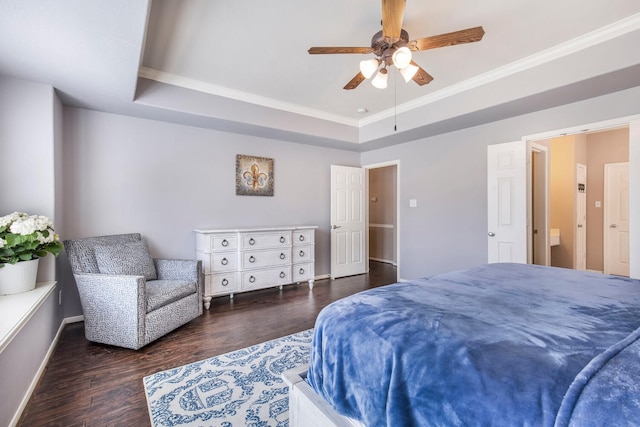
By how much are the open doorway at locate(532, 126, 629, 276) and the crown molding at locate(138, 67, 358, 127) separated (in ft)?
11.4

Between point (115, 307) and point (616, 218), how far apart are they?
7.06 m

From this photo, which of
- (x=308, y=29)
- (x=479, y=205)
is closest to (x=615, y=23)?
(x=479, y=205)

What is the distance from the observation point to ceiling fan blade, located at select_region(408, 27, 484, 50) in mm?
1948

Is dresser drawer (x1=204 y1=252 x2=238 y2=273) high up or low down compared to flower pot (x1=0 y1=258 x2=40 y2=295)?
down

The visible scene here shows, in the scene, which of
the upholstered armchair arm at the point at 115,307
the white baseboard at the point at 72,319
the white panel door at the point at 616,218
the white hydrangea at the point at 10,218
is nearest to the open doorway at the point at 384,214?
the white panel door at the point at 616,218

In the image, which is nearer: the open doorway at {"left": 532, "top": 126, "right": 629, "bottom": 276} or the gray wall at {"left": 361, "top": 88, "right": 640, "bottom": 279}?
the gray wall at {"left": 361, "top": 88, "right": 640, "bottom": 279}

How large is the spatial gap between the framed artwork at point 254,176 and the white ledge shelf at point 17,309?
242 centimetres

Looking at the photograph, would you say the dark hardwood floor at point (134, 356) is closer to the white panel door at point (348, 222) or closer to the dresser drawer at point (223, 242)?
the dresser drawer at point (223, 242)

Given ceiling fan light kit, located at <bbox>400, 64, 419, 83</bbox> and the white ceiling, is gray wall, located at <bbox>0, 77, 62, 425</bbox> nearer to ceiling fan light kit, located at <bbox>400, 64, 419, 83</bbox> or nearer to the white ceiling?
the white ceiling

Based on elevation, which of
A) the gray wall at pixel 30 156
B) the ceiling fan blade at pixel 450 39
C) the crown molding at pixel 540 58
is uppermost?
the crown molding at pixel 540 58

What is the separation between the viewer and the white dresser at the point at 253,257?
376 cm

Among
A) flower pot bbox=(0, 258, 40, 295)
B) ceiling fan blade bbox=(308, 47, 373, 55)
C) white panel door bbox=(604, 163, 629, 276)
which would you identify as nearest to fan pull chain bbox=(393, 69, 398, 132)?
ceiling fan blade bbox=(308, 47, 373, 55)

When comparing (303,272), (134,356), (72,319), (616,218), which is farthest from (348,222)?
(616,218)

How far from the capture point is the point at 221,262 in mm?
3820
